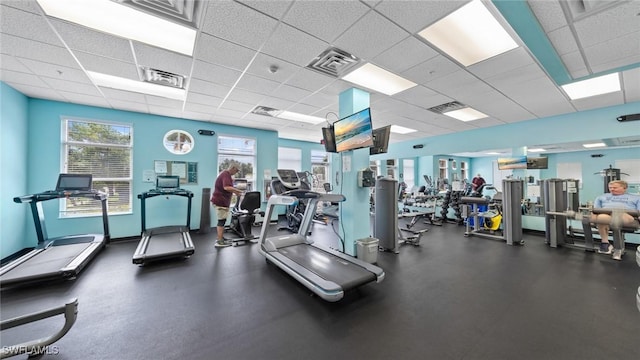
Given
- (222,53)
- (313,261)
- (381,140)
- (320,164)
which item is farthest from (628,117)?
(320,164)

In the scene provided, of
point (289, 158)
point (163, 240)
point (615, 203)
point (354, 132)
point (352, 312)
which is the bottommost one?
point (352, 312)

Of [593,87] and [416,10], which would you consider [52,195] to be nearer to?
[416,10]

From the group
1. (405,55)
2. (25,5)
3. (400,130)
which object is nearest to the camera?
(25,5)

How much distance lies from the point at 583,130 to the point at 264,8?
6.97 metres

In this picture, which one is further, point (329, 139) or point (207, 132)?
point (207, 132)

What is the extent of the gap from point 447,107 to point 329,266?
4190 millimetres

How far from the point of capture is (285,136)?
810 centimetres

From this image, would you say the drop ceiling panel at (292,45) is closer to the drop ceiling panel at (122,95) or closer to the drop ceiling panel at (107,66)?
the drop ceiling panel at (107,66)

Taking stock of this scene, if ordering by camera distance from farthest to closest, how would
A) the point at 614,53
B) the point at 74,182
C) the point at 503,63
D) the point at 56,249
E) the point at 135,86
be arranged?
the point at 74,182
the point at 135,86
the point at 56,249
the point at 503,63
the point at 614,53

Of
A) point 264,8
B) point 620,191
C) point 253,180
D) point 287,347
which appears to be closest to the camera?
point 287,347

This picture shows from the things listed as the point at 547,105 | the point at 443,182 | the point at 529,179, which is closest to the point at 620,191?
the point at 547,105

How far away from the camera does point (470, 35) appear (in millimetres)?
2496

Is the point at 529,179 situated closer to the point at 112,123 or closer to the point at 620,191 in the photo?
the point at 620,191

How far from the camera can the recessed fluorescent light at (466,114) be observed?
5.10m
